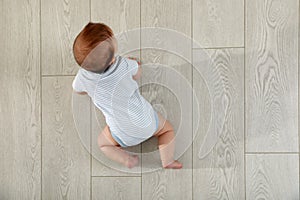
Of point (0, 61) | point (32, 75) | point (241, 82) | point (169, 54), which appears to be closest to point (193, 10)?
point (169, 54)

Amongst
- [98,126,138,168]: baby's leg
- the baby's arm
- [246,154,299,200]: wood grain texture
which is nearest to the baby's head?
the baby's arm

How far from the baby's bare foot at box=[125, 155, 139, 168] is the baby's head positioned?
32 cm

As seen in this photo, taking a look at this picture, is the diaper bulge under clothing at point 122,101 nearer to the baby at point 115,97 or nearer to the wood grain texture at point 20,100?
the baby at point 115,97

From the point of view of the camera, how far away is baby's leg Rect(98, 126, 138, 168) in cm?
126

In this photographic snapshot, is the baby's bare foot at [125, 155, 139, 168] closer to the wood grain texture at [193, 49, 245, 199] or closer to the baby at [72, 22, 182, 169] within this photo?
the baby at [72, 22, 182, 169]

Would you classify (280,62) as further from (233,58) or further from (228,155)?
(228,155)

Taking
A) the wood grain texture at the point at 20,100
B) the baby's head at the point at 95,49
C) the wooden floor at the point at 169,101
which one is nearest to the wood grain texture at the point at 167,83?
the wooden floor at the point at 169,101

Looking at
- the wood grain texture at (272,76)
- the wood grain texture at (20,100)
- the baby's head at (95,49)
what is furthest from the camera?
the wood grain texture at (20,100)

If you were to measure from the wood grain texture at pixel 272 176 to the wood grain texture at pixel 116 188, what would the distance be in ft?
1.21

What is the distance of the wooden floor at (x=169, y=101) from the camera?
4.01 ft

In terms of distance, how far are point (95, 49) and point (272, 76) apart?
57 centimetres

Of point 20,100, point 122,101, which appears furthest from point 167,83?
point 20,100

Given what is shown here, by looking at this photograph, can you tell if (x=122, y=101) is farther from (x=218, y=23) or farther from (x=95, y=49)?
(x=218, y=23)

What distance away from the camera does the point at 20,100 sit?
1344 mm
